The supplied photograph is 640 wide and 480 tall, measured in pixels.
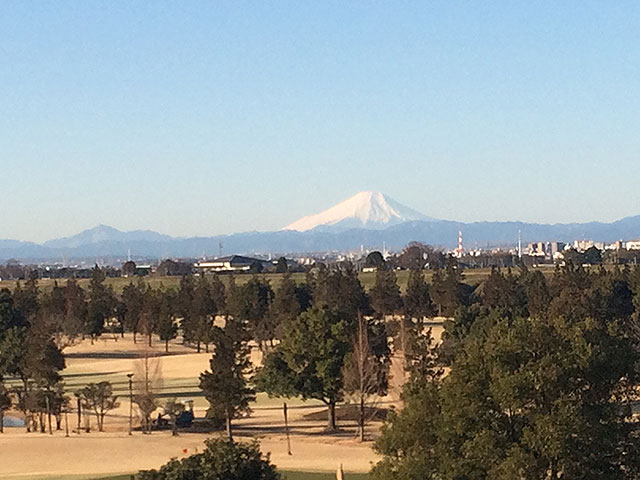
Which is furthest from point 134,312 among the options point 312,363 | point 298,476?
point 298,476

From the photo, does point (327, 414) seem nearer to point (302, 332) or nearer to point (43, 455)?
point (302, 332)

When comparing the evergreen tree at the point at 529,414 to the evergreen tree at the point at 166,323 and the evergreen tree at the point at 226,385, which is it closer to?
the evergreen tree at the point at 226,385

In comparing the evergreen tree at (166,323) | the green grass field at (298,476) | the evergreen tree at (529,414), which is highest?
the evergreen tree at (529,414)

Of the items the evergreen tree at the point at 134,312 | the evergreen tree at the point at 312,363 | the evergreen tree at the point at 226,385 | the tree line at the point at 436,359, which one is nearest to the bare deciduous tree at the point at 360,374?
the tree line at the point at 436,359

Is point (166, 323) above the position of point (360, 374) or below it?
below

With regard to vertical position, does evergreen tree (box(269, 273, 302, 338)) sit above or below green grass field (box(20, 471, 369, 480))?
above

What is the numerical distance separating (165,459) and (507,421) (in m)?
20.4

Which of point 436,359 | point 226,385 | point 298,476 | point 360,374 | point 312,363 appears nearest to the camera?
point 298,476

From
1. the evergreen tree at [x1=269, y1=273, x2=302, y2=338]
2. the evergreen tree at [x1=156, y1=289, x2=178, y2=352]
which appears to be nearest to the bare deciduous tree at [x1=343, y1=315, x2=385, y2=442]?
the evergreen tree at [x1=269, y1=273, x2=302, y2=338]

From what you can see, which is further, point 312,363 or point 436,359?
point 312,363

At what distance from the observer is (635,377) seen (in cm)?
2839

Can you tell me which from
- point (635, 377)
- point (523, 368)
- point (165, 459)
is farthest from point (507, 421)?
point (165, 459)

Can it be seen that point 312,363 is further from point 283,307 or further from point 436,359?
point 283,307

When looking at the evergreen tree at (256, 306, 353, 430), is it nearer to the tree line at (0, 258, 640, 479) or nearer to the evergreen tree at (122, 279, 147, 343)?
the tree line at (0, 258, 640, 479)
